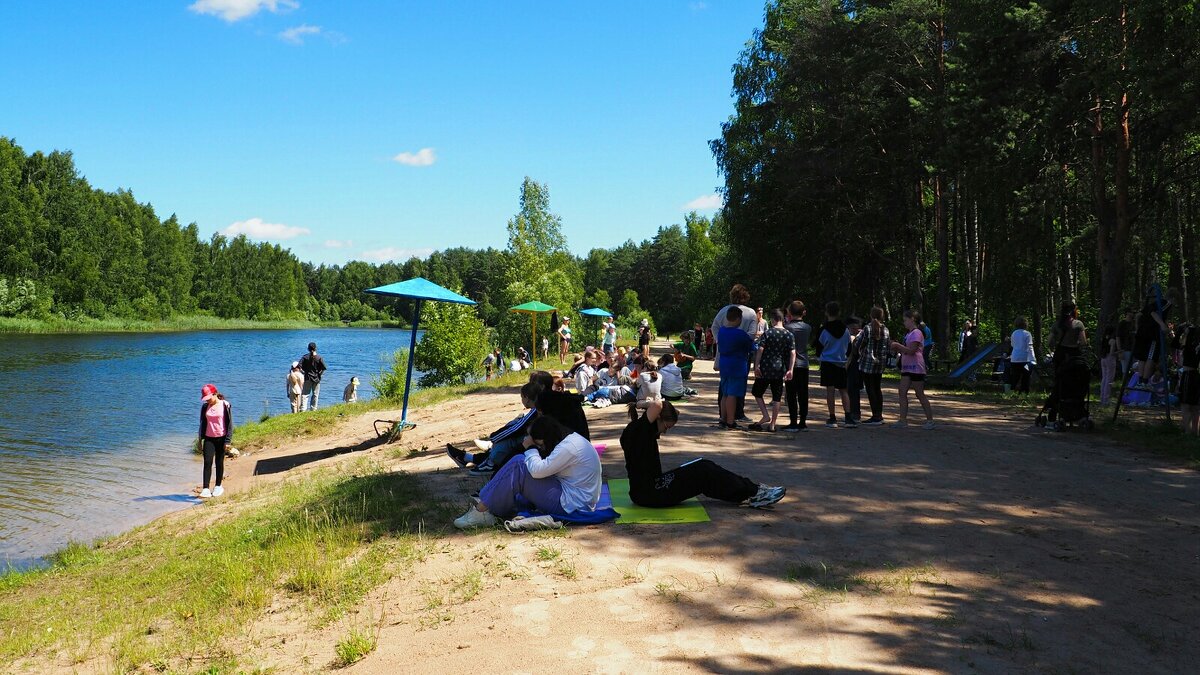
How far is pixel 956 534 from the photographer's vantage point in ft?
21.0

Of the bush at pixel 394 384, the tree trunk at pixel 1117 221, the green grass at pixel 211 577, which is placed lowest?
the green grass at pixel 211 577

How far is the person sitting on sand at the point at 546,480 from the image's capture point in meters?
6.65

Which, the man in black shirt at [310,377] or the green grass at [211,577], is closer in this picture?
the green grass at [211,577]

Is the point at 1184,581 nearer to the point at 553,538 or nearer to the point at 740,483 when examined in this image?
the point at 740,483

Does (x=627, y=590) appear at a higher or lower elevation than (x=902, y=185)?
lower

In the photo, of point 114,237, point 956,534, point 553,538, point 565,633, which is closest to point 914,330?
point 956,534

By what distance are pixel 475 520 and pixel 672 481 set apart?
1.66m

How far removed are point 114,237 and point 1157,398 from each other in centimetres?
9061

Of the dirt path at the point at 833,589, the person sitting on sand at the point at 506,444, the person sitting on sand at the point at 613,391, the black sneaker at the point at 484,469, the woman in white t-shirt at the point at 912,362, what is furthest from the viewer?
the person sitting on sand at the point at 613,391

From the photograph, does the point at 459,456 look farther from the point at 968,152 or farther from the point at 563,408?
the point at 968,152

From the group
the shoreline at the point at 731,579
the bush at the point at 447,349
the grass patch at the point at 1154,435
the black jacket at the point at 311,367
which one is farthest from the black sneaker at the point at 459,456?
the bush at the point at 447,349

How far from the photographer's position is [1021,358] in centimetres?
1622

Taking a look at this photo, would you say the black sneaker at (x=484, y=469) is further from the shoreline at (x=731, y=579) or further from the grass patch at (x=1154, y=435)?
the grass patch at (x=1154, y=435)

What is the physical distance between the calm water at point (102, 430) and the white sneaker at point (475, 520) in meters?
5.96
